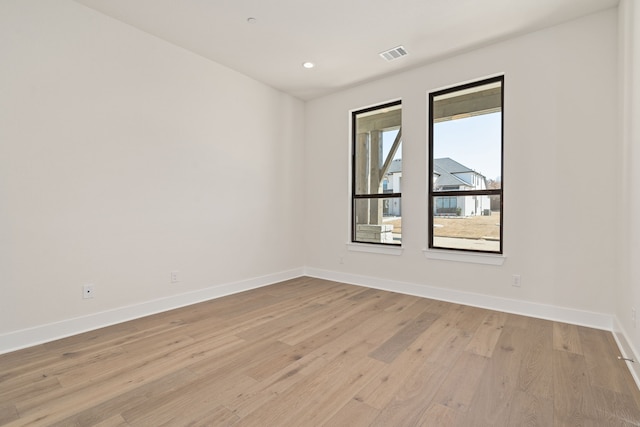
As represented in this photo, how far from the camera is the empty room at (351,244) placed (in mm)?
1917

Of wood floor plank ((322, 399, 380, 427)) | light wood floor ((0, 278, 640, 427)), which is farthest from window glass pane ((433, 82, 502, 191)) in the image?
wood floor plank ((322, 399, 380, 427))

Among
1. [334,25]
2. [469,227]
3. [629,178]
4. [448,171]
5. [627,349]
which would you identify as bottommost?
[627,349]

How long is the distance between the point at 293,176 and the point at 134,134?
7.83 ft

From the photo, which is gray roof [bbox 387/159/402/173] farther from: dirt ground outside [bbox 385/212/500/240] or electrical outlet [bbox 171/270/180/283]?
electrical outlet [bbox 171/270/180/283]

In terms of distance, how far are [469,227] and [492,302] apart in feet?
2.82

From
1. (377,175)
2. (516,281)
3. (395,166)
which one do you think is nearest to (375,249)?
(377,175)

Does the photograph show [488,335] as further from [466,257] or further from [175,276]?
[175,276]

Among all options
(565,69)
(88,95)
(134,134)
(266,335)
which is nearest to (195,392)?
(266,335)

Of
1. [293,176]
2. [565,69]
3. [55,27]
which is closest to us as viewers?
[55,27]

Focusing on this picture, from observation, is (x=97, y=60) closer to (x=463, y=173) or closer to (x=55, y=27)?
(x=55, y=27)

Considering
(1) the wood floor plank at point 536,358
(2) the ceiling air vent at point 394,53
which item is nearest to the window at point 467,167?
(2) the ceiling air vent at point 394,53

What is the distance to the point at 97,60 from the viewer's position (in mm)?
2854

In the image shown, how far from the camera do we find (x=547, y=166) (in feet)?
10.1

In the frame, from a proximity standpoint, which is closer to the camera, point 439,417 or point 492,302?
point 439,417
